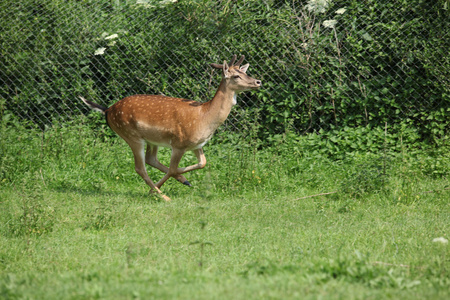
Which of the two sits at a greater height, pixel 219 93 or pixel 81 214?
pixel 219 93

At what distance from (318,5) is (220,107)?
3.21 metres

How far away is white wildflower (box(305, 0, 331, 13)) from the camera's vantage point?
32.6 ft

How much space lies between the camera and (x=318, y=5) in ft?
32.7

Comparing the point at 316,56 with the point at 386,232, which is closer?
the point at 386,232

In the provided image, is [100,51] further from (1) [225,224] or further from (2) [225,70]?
(1) [225,224]

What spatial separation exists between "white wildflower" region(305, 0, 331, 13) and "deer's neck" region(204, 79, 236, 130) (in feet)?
9.44

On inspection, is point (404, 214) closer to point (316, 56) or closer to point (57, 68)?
point (316, 56)

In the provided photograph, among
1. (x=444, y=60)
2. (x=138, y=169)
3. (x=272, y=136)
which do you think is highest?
(x=444, y=60)

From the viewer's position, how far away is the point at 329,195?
799 centimetres

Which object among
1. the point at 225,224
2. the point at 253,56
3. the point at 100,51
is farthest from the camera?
the point at 100,51

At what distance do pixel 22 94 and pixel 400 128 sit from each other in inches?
284

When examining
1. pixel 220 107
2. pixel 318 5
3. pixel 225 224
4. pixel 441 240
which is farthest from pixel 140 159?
pixel 441 240

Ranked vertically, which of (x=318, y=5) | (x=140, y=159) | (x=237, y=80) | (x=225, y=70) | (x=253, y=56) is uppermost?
(x=318, y=5)

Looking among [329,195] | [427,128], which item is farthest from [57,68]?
[427,128]
